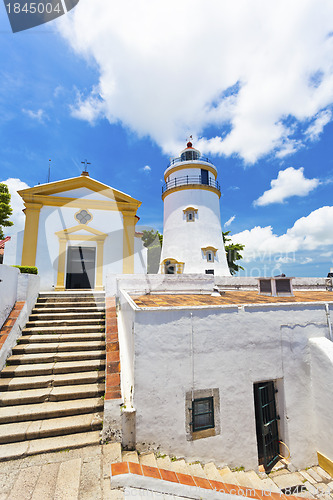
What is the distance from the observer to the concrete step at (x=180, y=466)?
3.77 meters

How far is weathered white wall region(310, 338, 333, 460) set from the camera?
16.7 ft

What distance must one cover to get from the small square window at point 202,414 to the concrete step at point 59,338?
9.81ft

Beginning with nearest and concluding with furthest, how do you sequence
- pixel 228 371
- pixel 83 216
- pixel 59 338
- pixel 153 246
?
pixel 228 371
pixel 59 338
pixel 83 216
pixel 153 246

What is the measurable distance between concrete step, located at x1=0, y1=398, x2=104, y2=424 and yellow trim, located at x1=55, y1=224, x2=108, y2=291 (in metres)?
7.19

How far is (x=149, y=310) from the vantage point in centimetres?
431

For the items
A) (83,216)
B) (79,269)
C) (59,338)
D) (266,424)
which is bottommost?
(266,424)

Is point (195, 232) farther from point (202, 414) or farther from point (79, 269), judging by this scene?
point (202, 414)

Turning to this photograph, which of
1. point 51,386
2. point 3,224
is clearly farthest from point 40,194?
point 51,386

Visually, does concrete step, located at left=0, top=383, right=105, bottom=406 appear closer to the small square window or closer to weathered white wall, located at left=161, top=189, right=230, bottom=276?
the small square window

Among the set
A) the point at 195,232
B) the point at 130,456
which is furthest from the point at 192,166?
the point at 130,456

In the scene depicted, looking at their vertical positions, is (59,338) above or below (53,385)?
above

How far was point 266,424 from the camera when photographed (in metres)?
5.15

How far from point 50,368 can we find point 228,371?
3824mm

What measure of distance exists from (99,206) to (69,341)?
7.88m
